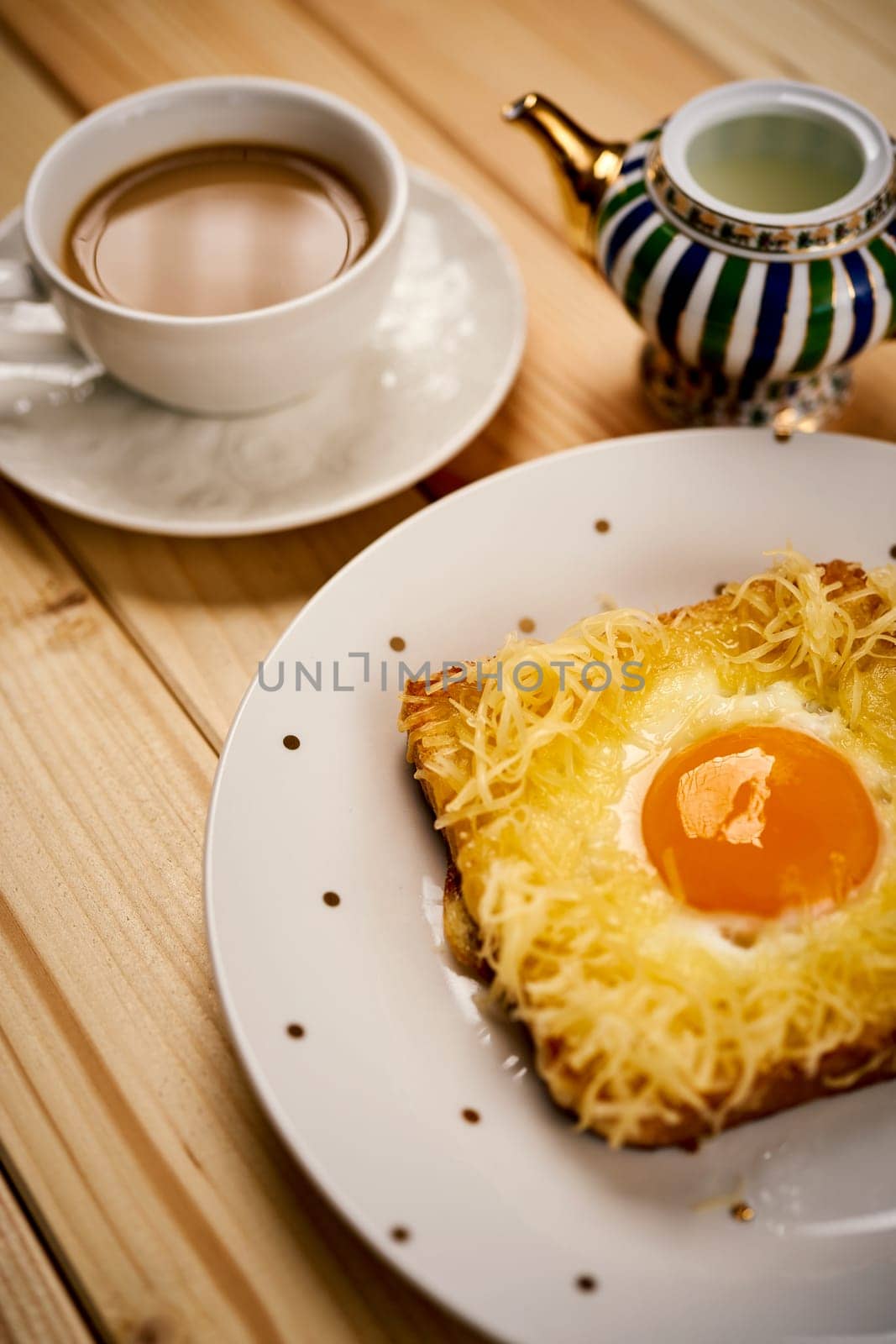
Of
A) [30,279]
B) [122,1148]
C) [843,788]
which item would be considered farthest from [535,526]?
[122,1148]

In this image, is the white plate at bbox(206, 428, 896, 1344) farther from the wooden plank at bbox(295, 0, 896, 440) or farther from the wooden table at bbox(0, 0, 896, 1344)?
the wooden plank at bbox(295, 0, 896, 440)

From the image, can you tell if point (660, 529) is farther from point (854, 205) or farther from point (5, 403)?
point (5, 403)

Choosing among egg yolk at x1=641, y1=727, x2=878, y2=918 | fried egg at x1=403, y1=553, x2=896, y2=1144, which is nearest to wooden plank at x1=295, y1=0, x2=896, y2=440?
fried egg at x1=403, y1=553, x2=896, y2=1144

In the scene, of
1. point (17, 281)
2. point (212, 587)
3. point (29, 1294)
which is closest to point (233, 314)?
point (17, 281)

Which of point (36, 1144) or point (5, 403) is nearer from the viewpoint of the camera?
point (36, 1144)

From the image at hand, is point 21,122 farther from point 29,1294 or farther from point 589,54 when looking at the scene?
point 29,1294

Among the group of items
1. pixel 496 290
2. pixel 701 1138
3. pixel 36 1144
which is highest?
pixel 496 290
